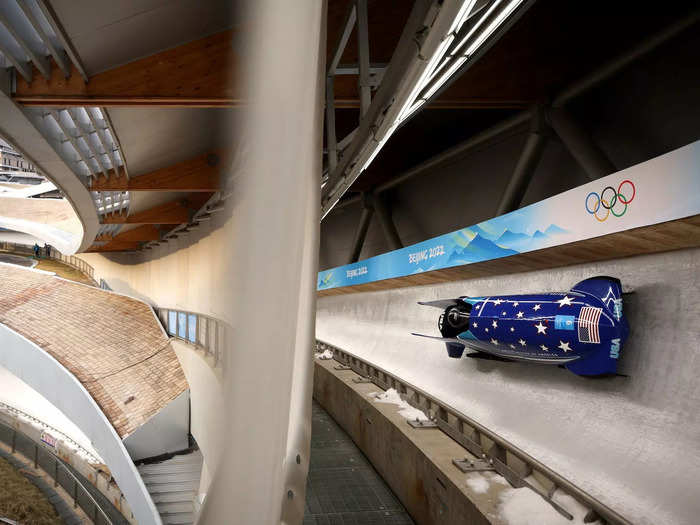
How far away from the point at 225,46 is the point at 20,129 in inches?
162

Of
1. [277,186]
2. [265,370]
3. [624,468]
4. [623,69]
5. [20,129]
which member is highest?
[623,69]

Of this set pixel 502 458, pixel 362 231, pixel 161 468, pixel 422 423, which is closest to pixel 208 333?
pixel 502 458

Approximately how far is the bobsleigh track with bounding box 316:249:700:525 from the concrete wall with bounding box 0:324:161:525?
15.8 ft

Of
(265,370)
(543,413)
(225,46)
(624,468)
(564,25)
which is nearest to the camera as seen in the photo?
(265,370)

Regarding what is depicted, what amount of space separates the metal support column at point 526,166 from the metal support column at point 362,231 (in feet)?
19.0

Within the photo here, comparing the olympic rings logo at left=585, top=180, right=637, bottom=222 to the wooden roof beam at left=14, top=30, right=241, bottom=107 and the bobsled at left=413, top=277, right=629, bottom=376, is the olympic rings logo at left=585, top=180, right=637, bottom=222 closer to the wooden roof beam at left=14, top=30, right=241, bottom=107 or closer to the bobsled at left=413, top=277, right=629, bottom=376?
the bobsled at left=413, top=277, right=629, bottom=376

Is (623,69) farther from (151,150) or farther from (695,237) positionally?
(151,150)

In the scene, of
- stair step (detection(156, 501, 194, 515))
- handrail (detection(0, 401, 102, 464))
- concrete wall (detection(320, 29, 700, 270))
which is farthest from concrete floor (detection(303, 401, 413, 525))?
handrail (detection(0, 401, 102, 464))

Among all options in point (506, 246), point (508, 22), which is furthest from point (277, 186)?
point (506, 246)

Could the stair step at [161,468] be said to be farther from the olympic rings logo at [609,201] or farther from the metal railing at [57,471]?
the olympic rings logo at [609,201]

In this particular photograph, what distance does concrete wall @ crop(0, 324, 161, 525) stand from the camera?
793 centimetres

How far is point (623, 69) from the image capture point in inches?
205

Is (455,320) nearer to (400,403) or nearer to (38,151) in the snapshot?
(400,403)

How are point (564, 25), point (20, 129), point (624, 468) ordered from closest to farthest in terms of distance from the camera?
point (624, 468), point (20, 129), point (564, 25)
